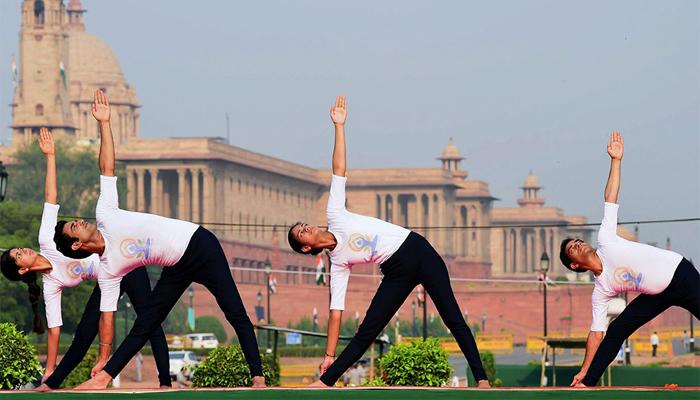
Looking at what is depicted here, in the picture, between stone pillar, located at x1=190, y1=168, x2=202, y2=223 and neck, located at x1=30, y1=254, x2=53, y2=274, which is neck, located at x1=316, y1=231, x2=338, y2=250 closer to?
neck, located at x1=30, y1=254, x2=53, y2=274

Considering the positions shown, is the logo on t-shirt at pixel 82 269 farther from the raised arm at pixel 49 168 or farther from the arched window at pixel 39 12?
the arched window at pixel 39 12

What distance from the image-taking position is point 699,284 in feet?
48.2

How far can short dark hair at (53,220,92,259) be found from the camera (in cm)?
1472

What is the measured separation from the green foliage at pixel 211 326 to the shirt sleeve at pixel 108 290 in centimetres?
10907

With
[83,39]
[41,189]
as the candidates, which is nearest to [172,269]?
[41,189]

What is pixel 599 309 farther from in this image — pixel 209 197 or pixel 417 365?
pixel 209 197

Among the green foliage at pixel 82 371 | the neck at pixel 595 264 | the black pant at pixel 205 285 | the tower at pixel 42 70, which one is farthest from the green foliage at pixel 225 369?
the tower at pixel 42 70

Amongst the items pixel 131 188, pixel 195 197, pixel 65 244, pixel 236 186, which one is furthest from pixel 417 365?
pixel 236 186

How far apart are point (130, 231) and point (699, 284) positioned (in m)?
4.21

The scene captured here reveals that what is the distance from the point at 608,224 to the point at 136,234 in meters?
3.46

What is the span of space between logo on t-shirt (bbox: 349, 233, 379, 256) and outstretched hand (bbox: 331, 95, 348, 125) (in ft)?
2.80

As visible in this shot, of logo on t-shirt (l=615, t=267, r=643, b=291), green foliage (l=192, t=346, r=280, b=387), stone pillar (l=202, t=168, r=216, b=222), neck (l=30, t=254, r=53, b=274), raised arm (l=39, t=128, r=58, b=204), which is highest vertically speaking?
stone pillar (l=202, t=168, r=216, b=222)

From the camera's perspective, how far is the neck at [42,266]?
1578 cm

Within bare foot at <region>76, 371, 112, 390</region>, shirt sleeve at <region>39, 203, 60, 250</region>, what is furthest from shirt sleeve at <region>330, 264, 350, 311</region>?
shirt sleeve at <region>39, 203, 60, 250</region>
